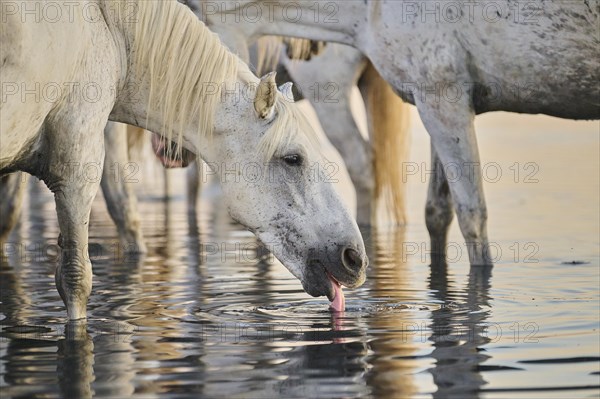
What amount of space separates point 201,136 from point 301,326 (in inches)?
41.3

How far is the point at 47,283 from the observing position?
7.90 meters

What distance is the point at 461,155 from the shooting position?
8.12 metres

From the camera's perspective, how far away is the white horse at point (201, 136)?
586 cm

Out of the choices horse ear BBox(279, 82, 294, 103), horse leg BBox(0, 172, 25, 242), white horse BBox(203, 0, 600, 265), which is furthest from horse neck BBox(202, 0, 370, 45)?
horse ear BBox(279, 82, 294, 103)

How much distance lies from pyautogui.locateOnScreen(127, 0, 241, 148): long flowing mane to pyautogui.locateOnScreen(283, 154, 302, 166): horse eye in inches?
15.8

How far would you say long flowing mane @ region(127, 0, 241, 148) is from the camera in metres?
6.04

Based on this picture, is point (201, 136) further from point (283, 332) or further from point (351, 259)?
point (283, 332)

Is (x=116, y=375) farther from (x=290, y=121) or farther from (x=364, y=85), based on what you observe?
(x=364, y=85)

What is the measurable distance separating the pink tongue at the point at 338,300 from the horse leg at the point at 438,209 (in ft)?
9.44

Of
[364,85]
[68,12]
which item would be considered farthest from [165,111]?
[364,85]

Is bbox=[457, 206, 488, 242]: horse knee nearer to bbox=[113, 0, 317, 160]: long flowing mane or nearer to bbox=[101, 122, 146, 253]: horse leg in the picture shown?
bbox=[113, 0, 317, 160]: long flowing mane

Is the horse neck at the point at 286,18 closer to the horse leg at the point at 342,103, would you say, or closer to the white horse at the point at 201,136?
the white horse at the point at 201,136

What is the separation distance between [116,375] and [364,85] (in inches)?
315

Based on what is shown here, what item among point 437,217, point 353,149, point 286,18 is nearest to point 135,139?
point 353,149
